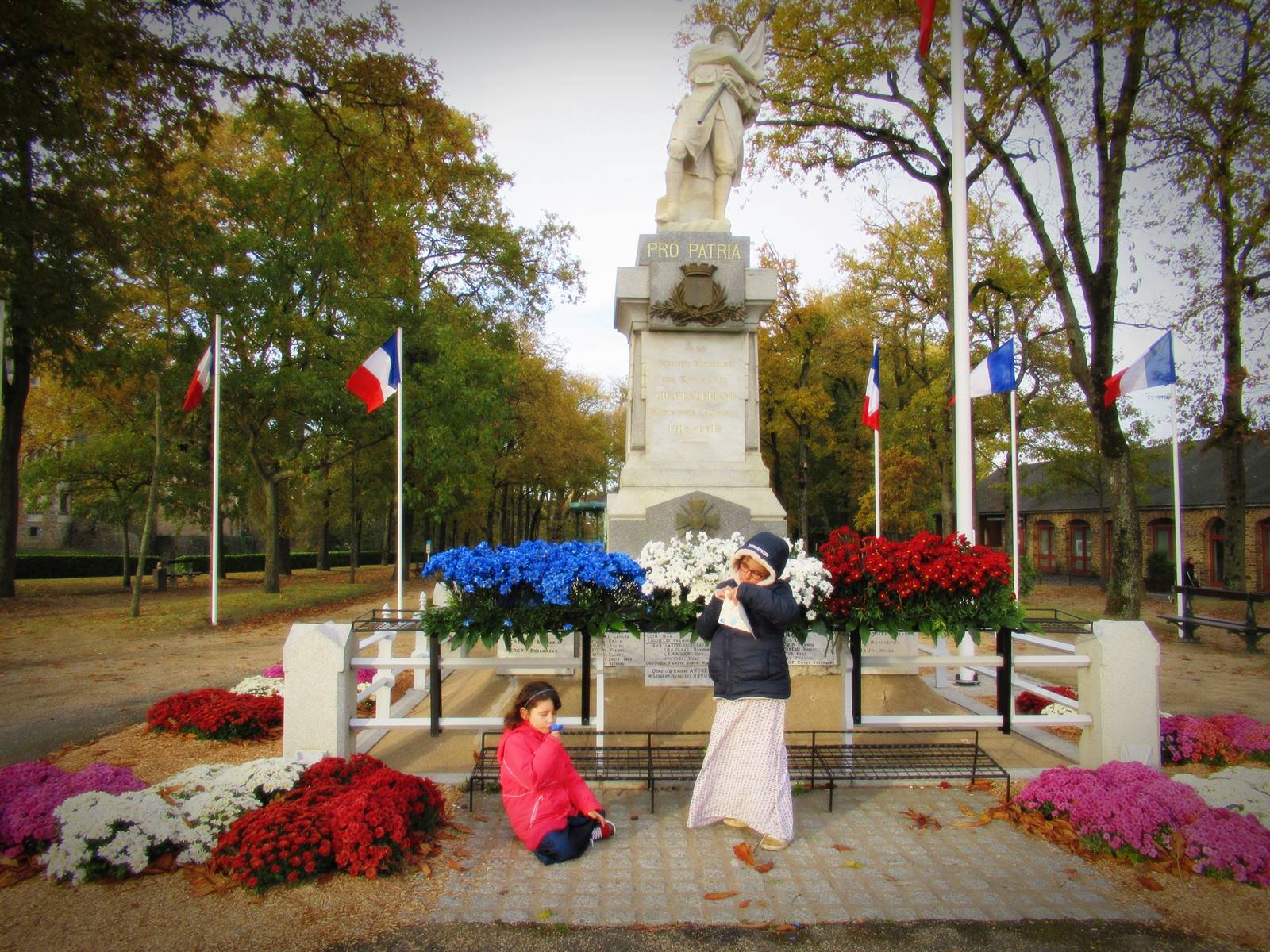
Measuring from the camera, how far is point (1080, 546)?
43.3 metres

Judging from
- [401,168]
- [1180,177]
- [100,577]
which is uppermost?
[1180,177]

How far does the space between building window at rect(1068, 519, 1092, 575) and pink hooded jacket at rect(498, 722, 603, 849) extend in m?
44.6

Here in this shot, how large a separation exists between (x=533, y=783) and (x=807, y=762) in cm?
234

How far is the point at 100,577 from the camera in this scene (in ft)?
121

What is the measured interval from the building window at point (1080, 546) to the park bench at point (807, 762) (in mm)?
41981

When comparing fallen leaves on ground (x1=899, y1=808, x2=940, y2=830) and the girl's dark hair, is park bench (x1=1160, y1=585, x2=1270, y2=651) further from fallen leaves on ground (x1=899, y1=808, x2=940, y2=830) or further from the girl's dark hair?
the girl's dark hair

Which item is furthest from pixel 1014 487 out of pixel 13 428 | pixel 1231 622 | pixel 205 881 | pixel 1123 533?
pixel 13 428

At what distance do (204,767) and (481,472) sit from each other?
887 inches

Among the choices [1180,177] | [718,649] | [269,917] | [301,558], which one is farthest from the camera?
[301,558]

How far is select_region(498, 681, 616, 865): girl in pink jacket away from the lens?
4582 millimetres

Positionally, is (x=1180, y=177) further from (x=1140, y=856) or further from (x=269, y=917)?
(x=269, y=917)

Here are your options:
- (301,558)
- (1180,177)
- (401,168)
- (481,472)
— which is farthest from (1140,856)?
(301,558)

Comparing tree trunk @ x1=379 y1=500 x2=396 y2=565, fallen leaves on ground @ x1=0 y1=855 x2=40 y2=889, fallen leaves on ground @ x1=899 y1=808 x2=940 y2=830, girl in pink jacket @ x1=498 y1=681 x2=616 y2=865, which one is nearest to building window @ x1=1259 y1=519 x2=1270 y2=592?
fallen leaves on ground @ x1=899 y1=808 x2=940 y2=830

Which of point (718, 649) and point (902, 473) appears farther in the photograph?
point (902, 473)
